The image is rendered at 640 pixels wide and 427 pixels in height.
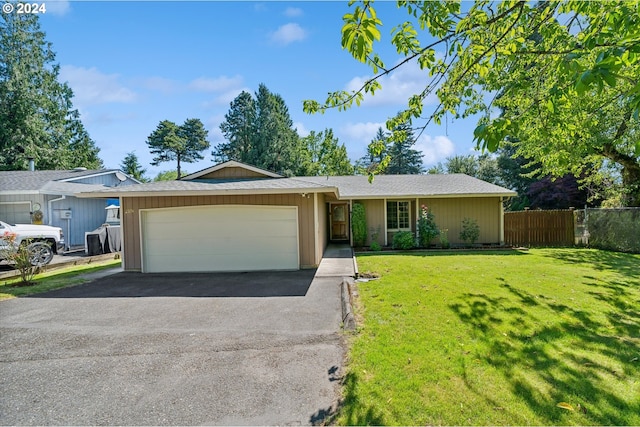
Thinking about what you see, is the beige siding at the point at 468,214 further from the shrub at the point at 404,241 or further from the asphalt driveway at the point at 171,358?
the asphalt driveway at the point at 171,358

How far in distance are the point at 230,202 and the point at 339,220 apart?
804cm

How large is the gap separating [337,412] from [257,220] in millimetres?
7414

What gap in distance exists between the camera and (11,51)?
79.3ft

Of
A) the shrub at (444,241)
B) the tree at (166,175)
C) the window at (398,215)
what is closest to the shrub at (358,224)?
the window at (398,215)

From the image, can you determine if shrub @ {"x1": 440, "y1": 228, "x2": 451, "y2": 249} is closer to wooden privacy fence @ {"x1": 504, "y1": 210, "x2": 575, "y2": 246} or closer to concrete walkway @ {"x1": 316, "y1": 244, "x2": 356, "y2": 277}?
wooden privacy fence @ {"x1": 504, "y1": 210, "x2": 575, "y2": 246}

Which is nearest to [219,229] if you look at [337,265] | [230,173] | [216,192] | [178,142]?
[216,192]

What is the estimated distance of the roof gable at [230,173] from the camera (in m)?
12.0

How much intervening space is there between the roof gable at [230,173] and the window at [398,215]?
564 centimetres

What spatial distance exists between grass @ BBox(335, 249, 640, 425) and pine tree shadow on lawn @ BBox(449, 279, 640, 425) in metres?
0.01

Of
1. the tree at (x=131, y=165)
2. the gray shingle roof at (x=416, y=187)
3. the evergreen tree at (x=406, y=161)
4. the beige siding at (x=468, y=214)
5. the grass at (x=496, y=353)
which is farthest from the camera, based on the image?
the evergreen tree at (x=406, y=161)

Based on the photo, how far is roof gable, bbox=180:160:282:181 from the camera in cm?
1198

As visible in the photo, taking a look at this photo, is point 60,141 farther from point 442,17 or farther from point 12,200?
point 442,17

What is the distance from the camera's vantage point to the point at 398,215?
47.9ft

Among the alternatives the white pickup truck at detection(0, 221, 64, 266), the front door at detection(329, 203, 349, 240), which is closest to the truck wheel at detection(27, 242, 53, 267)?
the white pickup truck at detection(0, 221, 64, 266)
